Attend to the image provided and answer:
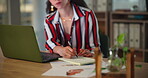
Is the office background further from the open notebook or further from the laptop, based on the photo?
the open notebook

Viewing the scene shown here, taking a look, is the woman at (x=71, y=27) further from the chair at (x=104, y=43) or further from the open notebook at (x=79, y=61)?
the open notebook at (x=79, y=61)

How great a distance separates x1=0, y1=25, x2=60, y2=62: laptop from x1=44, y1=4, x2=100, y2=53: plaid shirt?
297mm

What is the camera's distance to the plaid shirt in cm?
205

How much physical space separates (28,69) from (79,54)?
440mm

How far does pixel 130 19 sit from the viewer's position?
4211 mm

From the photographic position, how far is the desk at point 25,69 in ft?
4.39

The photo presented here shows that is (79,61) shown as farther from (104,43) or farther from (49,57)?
(104,43)

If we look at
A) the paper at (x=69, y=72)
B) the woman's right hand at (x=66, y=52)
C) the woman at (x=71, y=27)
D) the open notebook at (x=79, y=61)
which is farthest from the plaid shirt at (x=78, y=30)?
the paper at (x=69, y=72)

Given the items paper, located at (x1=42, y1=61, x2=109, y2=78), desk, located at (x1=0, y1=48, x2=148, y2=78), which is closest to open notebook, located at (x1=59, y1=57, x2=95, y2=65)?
paper, located at (x1=42, y1=61, x2=109, y2=78)

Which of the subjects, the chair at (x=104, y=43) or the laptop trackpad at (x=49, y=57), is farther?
the chair at (x=104, y=43)

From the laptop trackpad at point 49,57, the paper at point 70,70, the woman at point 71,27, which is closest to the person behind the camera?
the paper at point 70,70

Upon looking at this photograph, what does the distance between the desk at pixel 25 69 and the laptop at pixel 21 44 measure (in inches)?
1.9

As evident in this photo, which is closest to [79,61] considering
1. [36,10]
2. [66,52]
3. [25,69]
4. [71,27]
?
[66,52]

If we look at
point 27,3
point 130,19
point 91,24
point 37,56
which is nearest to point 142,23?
point 130,19
